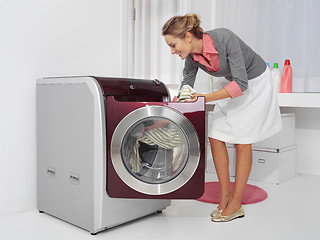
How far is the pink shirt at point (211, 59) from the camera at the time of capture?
178cm

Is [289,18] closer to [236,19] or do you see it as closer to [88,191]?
[236,19]

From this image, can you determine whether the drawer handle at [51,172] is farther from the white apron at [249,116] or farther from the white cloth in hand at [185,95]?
the white apron at [249,116]

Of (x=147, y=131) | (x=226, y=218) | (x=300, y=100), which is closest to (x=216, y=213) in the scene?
(x=226, y=218)

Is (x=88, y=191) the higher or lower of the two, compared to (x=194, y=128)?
lower

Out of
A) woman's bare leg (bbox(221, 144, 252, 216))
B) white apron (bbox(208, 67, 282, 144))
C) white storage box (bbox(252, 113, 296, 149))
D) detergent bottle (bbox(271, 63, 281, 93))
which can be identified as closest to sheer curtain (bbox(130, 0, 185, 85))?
detergent bottle (bbox(271, 63, 281, 93))

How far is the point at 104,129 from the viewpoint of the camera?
1.64m

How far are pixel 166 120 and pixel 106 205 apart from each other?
0.49 metres

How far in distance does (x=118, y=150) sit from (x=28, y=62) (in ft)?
2.60

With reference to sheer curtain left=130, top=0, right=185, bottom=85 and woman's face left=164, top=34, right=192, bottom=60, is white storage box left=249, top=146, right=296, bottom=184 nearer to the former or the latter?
sheer curtain left=130, top=0, right=185, bottom=85

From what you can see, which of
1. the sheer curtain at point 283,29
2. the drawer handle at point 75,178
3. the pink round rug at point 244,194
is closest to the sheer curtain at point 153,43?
the sheer curtain at point 283,29

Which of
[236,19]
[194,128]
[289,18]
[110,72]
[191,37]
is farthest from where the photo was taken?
[236,19]

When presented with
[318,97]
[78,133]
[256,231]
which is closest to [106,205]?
[78,133]

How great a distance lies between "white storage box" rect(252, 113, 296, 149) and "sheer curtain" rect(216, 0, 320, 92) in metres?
0.26

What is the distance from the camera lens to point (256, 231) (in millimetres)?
1742
